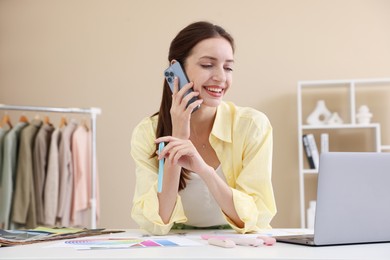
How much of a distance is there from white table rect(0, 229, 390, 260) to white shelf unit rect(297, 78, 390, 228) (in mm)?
2605

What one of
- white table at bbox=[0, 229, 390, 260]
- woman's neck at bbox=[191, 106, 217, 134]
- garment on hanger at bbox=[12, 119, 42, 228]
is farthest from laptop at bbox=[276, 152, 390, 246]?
garment on hanger at bbox=[12, 119, 42, 228]

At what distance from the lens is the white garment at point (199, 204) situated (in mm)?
2029

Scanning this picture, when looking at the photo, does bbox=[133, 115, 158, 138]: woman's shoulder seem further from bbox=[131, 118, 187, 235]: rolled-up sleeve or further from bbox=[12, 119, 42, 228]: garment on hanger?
bbox=[12, 119, 42, 228]: garment on hanger

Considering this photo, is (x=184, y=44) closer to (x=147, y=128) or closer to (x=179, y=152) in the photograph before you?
(x=147, y=128)

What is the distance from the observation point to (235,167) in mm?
2033

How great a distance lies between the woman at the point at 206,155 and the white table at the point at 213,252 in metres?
0.46

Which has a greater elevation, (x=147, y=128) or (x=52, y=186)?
(x=147, y=128)

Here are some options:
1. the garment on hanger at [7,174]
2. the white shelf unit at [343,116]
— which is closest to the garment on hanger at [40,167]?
the garment on hanger at [7,174]

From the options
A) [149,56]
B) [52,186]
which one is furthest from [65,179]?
[149,56]

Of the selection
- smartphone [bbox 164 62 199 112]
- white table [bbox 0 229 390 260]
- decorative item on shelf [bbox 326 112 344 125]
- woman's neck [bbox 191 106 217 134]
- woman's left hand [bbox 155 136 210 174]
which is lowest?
white table [bbox 0 229 390 260]

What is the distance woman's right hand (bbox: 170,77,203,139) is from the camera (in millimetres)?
1918

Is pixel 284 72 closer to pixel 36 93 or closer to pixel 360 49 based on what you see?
pixel 360 49

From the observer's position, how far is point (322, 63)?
424 cm

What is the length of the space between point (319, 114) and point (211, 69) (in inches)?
89.2
